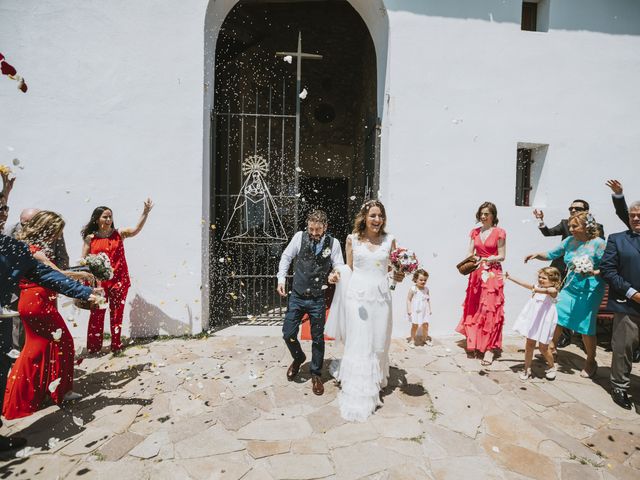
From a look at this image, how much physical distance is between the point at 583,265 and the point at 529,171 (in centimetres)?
230

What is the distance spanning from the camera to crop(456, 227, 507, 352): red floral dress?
484cm

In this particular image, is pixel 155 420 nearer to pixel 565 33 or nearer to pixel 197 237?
pixel 197 237

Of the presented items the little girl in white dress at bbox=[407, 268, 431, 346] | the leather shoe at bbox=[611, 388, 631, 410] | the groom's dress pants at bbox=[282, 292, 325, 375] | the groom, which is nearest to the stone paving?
the leather shoe at bbox=[611, 388, 631, 410]

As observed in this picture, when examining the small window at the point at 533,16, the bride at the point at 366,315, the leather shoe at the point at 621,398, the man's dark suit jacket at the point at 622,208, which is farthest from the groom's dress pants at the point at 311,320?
the small window at the point at 533,16

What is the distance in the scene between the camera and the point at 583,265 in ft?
14.2

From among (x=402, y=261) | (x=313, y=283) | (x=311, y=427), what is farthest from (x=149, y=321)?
(x=402, y=261)

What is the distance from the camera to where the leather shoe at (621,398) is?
12.6 ft

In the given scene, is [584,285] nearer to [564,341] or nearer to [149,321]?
[564,341]

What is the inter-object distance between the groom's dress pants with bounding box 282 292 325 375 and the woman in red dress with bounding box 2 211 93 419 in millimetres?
2202

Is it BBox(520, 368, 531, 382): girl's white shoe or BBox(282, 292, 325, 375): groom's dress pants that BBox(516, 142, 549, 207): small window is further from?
BBox(282, 292, 325, 375): groom's dress pants

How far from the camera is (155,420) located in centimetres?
342

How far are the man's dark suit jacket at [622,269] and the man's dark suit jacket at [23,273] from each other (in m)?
5.14

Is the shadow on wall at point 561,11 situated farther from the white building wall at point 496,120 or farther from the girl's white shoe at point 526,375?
the girl's white shoe at point 526,375

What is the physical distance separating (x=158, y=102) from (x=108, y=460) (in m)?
4.50
